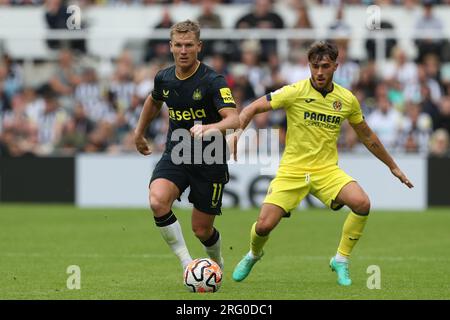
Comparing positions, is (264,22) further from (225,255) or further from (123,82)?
(225,255)

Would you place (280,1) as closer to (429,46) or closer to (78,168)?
(429,46)

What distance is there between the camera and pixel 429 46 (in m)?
22.7

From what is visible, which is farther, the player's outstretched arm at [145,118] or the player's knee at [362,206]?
the player's outstretched arm at [145,118]

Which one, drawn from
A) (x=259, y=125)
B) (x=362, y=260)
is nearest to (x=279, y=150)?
(x=259, y=125)

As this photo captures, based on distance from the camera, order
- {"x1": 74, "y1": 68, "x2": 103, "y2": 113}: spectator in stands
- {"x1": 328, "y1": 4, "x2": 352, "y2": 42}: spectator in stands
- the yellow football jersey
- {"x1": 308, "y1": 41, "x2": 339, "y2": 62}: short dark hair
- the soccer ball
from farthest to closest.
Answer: {"x1": 74, "y1": 68, "x2": 103, "y2": 113}: spectator in stands, {"x1": 328, "y1": 4, "x2": 352, "y2": 42}: spectator in stands, the yellow football jersey, {"x1": 308, "y1": 41, "x2": 339, "y2": 62}: short dark hair, the soccer ball

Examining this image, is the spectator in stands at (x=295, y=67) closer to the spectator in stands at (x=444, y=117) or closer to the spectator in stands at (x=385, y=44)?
the spectator in stands at (x=385, y=44)

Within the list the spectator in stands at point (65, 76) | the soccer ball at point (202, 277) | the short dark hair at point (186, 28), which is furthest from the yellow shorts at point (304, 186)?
the spectator in stands at point (65, 76)

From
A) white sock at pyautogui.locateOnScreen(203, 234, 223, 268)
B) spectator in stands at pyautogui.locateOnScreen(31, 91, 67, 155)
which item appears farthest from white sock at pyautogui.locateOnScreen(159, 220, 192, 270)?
spectator in stands at pyautogui.locateOnScreen(31, 91, 67, 155)

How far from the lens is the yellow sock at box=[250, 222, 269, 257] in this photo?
1094 cm

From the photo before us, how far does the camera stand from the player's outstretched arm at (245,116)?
33.6 feet

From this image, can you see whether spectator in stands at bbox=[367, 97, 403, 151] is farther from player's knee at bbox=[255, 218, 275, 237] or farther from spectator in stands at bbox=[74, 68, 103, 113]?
player's knee at bbox=[255, 218, 275, 237]

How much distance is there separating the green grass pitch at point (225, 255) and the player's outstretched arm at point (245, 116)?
1317 millimetres

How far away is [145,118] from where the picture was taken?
10984 millimetres
